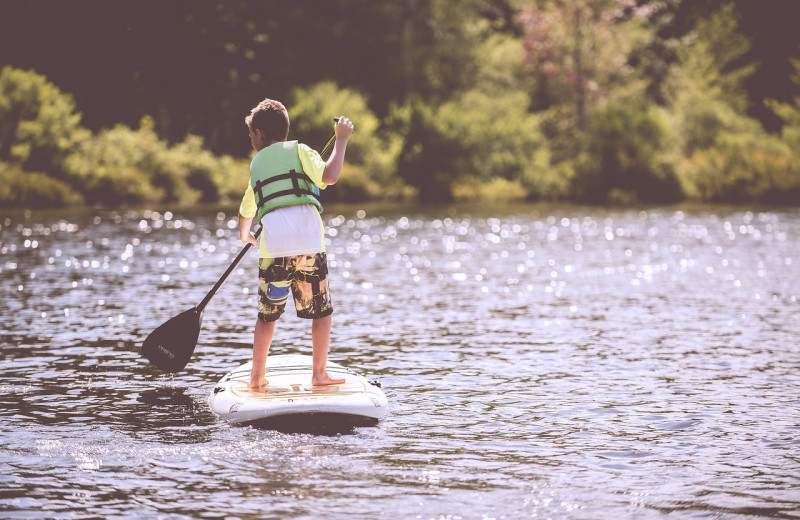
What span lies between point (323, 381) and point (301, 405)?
61 centimetres

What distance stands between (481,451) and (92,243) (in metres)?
21.3

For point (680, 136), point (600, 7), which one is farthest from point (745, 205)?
point (600, 7)

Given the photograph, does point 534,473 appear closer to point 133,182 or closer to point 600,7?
point 133,182

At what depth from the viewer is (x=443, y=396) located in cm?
1005

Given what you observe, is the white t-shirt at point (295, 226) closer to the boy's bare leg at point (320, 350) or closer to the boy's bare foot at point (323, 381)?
the boy's bare leg at point (320, 350)

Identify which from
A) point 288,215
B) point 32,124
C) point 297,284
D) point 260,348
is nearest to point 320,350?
point 260,348

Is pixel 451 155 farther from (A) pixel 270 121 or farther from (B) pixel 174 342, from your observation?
(A) pixel 270 121

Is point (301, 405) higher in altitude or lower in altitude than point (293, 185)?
lower

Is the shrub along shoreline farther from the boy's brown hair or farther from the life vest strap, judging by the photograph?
the life vest strap

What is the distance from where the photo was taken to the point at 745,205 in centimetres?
4472

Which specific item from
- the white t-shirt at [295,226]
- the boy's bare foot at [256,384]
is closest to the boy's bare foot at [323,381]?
the boy's bare foot at [256,384]

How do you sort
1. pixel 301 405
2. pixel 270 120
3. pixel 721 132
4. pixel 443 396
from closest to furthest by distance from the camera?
pixel 301 405
pixel 270 120
pixel 443 396
pixel 721 132

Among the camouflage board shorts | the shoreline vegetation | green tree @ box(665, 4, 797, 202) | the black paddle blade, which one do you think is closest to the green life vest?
the camouflage board shorts

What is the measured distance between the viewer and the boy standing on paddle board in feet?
28.3
